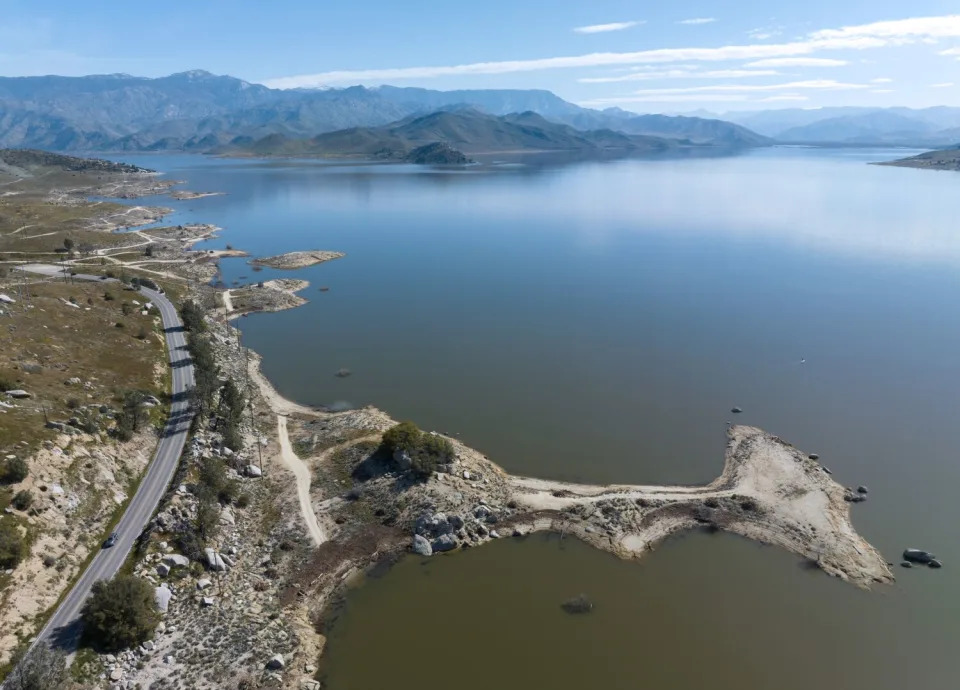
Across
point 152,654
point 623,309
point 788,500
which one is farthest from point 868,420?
point 152,654

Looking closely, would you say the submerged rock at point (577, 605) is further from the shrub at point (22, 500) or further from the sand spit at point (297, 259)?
the sand spit at point (297, 259)

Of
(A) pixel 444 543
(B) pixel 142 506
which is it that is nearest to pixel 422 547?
(A) pixel 444 543

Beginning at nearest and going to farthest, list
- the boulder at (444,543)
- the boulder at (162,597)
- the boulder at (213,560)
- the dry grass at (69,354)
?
the boulder at (162,597), the boulder at (213,560), the boulder at (444,543), the dry grass at (69,354)

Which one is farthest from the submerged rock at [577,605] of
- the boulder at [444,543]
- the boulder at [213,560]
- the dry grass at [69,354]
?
the dry grass at [69,354]

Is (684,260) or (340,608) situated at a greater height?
(684,260)

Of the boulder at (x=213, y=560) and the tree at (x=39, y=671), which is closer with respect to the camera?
the tree at (x=39, y=671)

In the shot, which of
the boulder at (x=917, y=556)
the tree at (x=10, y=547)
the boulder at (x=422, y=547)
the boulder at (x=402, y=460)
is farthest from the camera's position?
the boulder at (x=402, y=460)

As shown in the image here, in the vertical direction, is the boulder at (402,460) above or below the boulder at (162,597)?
above

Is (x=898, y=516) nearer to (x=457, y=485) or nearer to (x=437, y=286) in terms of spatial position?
(x=457, y=485)
